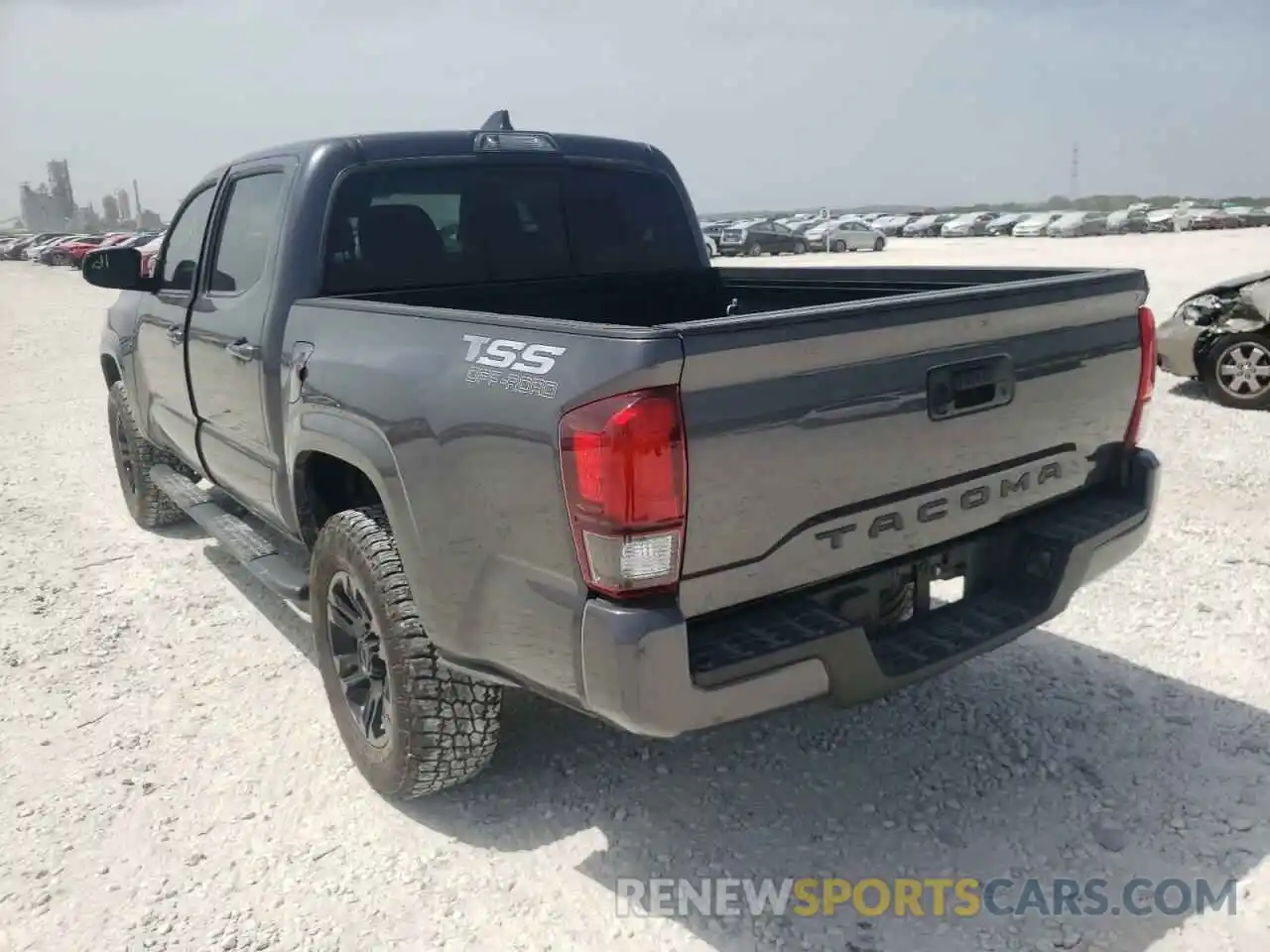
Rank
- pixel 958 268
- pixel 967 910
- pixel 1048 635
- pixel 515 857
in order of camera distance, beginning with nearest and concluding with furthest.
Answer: pixel 967 910
pixel 515 857
pixel 958 268
pixel 1048 635

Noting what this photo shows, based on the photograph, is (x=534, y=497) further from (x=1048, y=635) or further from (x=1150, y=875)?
(x=1048, y=635)

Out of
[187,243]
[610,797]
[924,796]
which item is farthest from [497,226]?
[924,796]

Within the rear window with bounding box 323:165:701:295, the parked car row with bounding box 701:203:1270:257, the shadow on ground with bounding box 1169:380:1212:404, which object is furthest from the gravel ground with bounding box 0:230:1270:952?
→ the parked car row with bounding box 701:203:1270:257

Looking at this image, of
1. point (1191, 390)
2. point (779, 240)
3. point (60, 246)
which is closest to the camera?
point (1191, 390)

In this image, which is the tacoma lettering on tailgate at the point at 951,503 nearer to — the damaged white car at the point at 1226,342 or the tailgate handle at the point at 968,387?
the tailgate handle at the point at 968,387

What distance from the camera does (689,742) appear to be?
3.63m

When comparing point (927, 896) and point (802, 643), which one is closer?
point (802, 643)

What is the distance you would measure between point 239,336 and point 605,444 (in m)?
2.32

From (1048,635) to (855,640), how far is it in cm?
223

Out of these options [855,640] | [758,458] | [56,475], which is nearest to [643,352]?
[758,458]

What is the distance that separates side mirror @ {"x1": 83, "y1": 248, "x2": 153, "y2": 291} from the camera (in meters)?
4.83

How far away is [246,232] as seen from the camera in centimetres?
423

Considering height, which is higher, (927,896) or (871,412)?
(871,412)

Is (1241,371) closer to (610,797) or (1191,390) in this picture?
(1191,390)
